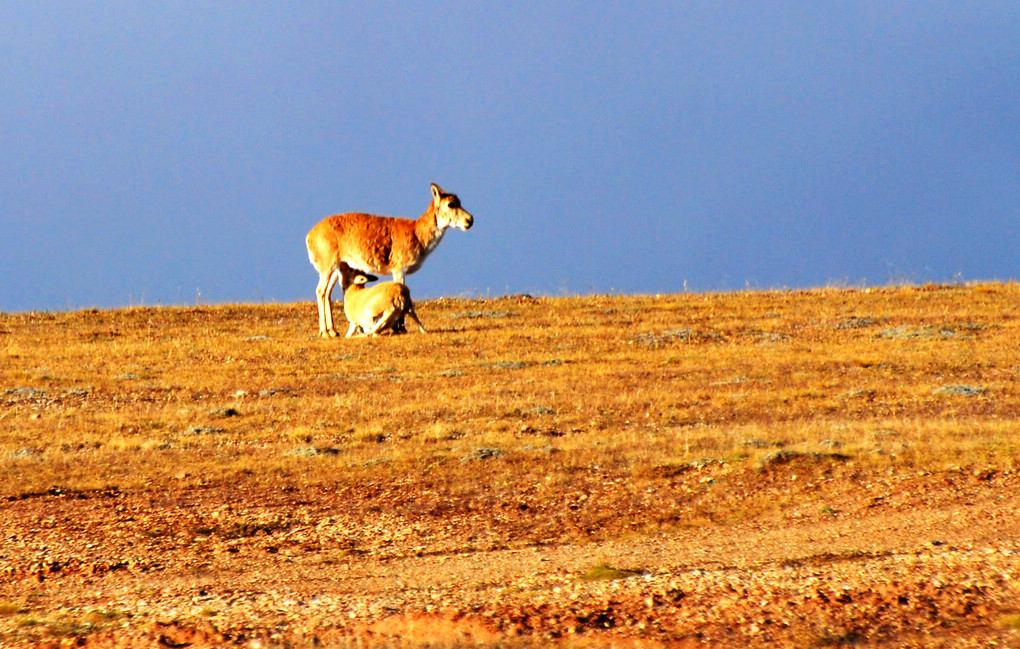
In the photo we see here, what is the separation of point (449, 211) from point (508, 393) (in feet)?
Answer: 31.5

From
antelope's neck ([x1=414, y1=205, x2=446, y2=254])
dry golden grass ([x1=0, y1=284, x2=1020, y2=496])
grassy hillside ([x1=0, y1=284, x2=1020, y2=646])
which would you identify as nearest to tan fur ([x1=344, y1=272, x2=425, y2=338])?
dry golden grass ([x1=0, y1=284, x2=1020, y2=496])

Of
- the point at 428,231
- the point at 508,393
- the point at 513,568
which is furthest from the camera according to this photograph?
the point at 428,231

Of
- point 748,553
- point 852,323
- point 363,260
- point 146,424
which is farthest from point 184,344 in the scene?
point 748,553

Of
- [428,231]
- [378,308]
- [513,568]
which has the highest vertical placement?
[428,231]

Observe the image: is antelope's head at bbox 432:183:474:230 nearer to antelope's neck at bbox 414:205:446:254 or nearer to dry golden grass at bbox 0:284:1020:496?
antelope's neck at bbox 414:205:446:254

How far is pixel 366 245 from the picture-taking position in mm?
26625

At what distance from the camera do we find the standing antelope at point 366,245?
26.6 metres

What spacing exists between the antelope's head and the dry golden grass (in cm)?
223

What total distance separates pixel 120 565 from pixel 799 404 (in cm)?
985

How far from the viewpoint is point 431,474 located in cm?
1271

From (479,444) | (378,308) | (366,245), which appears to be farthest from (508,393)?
(366,245)

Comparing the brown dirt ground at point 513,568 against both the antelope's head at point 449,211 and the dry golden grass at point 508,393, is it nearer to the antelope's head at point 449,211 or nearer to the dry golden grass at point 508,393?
the dry golden grass at point 508,393

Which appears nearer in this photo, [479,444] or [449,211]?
[479,444]

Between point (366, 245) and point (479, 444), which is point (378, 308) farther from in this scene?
→ point (479, 444)
